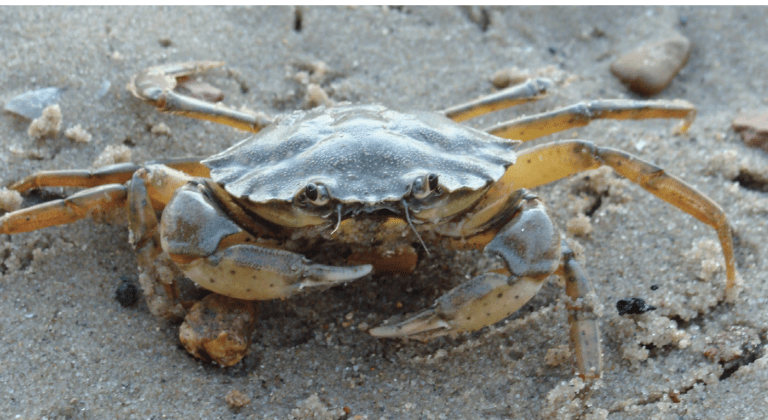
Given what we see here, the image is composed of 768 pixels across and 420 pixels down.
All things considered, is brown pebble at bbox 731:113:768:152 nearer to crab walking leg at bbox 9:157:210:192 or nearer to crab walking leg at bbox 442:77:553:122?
crab walking leg at bbox 442:77:553:122

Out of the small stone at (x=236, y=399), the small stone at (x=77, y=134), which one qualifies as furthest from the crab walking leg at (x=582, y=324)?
the small stone at (x=77, y=134)

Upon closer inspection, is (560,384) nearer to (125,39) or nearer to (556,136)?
(556,136)

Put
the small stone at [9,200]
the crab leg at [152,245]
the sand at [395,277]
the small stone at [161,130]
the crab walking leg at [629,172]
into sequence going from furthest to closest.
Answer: the small stone at [161,130] < the small stone at [9,200] < the crab walking leg at [629,172] < the crab leg at [152,245] < the sand at [395,277]

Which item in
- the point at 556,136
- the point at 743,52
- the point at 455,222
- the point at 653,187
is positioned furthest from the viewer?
the point at 743,52

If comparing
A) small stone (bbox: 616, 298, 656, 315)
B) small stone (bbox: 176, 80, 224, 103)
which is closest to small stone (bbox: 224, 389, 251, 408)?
small stone (bbox: 616, 298, 656, 315)

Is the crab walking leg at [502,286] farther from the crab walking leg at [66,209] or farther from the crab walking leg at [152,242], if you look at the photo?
the crab walking leg at [66,209]

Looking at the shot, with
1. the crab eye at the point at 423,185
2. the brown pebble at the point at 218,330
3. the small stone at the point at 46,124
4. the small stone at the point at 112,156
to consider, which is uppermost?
the crab eye at the point at 423,185

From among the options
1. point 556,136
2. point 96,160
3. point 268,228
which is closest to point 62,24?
point 96,160
